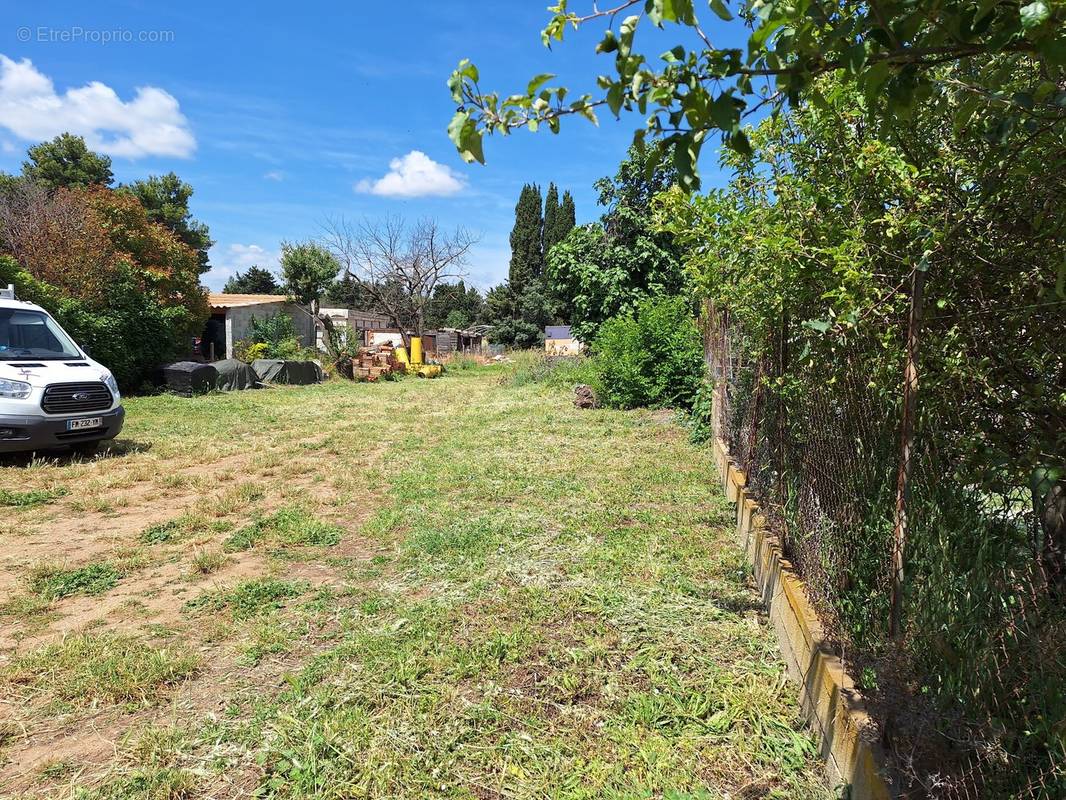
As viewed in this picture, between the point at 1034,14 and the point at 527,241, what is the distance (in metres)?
52.6

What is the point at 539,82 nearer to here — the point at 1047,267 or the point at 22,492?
the point at 1047,267

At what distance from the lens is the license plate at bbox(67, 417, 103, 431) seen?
7.59m

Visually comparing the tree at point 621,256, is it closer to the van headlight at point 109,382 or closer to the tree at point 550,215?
the van headlight at point 109,382

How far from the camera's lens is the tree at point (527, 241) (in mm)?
51625

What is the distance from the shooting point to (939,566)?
2.16m

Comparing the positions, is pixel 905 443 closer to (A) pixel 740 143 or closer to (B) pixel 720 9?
(A) pixel 740 143

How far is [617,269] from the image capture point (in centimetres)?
1543

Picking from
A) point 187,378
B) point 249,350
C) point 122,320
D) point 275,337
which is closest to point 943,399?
point 187,378

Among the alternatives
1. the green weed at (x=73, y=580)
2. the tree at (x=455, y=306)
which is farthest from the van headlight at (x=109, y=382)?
the tree at (x=455, y=306)

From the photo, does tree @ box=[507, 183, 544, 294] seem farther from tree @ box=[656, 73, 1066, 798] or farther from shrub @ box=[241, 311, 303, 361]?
tree @ box=[656, 73, 1066, 798]

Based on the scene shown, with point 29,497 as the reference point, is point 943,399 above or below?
above

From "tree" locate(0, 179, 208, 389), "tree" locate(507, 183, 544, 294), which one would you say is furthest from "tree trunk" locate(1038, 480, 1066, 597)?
"tree" locate(507, 183, 544, 294)

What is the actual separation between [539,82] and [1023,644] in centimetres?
207

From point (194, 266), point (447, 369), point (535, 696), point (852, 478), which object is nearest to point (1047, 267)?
point (852, 478)
